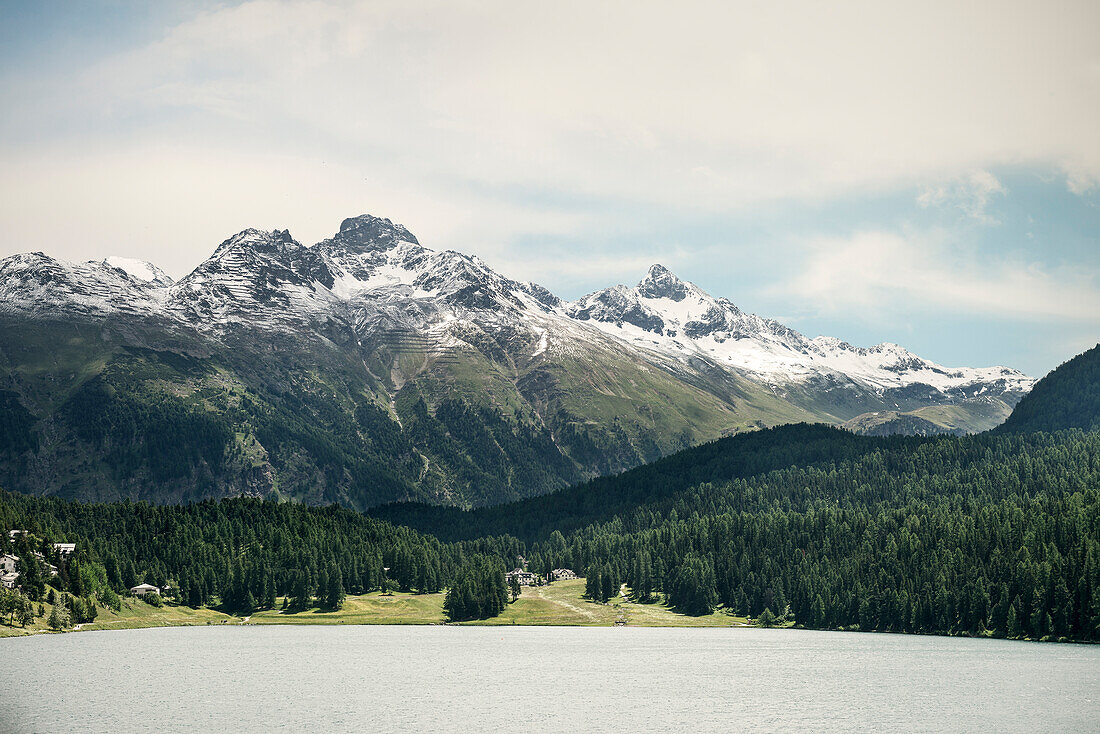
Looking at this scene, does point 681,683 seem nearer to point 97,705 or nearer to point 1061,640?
point 97,705

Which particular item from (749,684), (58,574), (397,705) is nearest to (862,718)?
(749,684)

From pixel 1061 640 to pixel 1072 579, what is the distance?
13677 millimetres

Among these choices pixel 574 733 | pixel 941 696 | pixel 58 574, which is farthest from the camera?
pixel 58 574

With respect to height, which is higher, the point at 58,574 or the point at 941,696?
the point at 58,574

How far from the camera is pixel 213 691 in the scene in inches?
4491

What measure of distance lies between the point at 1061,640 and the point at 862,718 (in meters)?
109

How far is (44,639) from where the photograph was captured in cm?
16650

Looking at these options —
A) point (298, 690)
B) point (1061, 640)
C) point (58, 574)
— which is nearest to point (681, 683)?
point (298, 690)

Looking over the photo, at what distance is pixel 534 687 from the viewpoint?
124m

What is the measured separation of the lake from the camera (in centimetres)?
9694

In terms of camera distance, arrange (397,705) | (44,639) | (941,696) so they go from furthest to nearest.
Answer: (44,639) < (941,696) < (397,705)

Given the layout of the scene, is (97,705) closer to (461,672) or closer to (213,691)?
(213,691)

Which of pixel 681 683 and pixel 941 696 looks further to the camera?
pixel 681 683

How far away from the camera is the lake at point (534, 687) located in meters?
96.9
